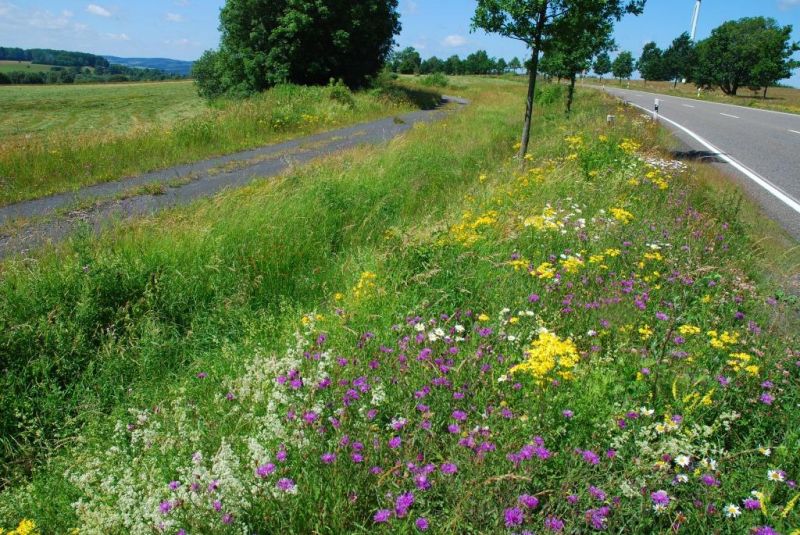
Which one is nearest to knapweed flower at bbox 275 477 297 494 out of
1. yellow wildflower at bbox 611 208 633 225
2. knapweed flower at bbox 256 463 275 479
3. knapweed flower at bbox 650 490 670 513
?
knapweed flower at bbox 256 463 275 479

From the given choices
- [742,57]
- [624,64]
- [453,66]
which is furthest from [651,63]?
[453,66]

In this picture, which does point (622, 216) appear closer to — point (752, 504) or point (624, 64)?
point (752, 504)

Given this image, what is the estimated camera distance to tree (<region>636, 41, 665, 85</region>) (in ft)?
297

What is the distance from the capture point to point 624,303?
3709 millimetres

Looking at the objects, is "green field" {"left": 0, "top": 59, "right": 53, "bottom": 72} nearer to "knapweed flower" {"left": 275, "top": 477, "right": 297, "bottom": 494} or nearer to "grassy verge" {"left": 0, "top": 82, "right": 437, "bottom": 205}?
"grassy verge" {"left": 0, "top": 82, "right": 437, "bottom": 205}

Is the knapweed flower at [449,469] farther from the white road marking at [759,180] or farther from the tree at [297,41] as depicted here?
the tree at [297,41]

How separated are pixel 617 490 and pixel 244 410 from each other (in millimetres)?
2125

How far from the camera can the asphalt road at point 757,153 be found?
790 centimetres

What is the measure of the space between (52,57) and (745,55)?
151 m

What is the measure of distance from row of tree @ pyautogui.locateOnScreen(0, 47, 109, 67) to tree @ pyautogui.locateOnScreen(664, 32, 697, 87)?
424 feet

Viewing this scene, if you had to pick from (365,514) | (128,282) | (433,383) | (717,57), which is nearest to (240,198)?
(128,282)

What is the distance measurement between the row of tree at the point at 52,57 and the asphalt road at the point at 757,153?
141077 millimetres

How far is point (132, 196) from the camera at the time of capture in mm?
8234

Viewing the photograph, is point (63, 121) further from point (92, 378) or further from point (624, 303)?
point (624, 303)
